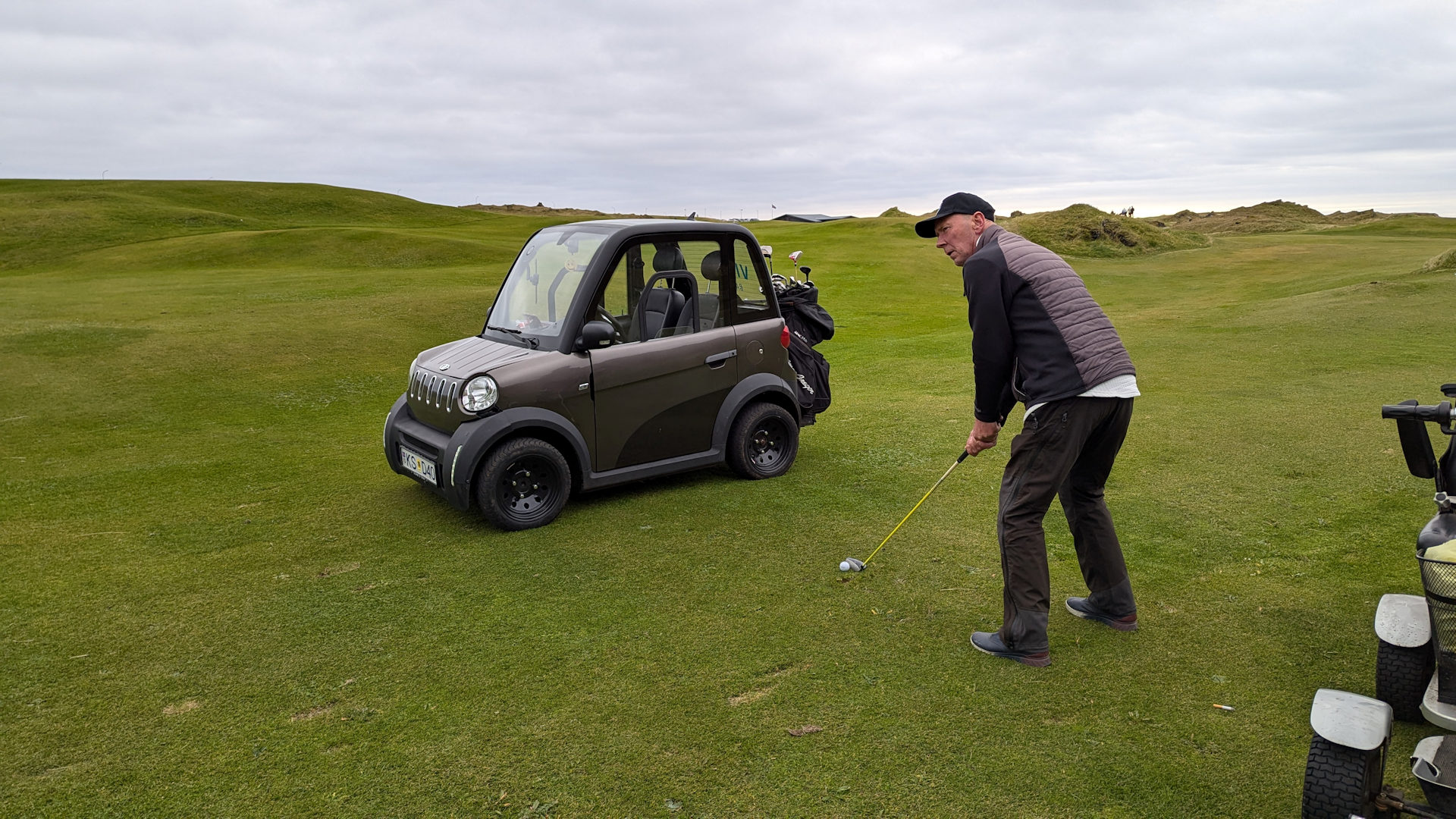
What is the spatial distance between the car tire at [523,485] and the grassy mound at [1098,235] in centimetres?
3611

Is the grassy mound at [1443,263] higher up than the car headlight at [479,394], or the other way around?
the grassy mound at [1443,263]

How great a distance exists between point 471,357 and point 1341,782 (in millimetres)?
5670

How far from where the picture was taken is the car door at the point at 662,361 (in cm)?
668

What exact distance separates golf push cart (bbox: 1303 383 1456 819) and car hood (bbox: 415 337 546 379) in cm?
504

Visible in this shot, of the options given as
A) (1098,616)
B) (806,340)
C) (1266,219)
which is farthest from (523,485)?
(1266,219)

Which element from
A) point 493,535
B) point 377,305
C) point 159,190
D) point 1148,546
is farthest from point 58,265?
point 1148,546

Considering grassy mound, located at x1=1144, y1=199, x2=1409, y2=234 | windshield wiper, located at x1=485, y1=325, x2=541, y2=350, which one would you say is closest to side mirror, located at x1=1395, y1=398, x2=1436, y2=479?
windshield wiper, located at x1=485, y1=325, x2=541, y2=350

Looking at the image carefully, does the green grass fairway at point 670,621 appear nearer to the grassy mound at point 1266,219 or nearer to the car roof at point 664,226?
the car roof at point 664,226

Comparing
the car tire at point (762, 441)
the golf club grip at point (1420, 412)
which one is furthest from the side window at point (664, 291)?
the golf club grip at point (1420, 412)

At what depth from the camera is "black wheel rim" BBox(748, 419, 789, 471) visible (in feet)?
24.7

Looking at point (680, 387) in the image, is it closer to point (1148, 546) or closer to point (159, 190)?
point (1148, 546)

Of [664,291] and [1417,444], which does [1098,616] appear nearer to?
[1417,444]

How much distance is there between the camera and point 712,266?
7.19 meters

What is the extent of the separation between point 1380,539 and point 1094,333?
9.99ft
